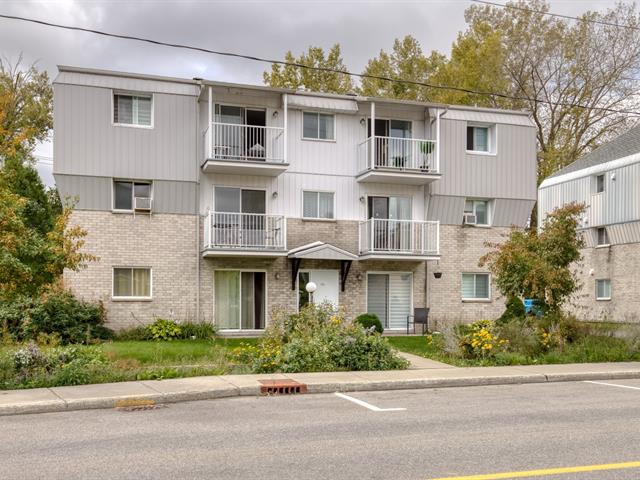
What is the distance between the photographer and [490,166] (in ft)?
86.9

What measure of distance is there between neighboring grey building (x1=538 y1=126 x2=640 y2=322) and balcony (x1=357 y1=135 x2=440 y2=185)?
8.80 meters

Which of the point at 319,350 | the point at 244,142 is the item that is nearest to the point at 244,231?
the point at 244,142

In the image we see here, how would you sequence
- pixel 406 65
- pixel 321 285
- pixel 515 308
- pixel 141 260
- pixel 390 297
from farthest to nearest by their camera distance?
pixel 406 65 < pixel 390 297 < pixel 321 285 < pixel 515 308 < pixel 141 260

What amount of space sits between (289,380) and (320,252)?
34.7 ft

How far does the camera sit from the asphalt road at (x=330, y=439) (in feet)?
22.3

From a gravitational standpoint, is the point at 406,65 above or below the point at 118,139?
above

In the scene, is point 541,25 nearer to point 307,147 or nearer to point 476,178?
point 476,178

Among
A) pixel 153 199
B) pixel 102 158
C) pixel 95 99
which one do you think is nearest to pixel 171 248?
pixel 153 199

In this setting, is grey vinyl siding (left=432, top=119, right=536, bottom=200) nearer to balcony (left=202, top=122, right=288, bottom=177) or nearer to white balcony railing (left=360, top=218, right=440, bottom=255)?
white balcony railing (left=360, top=218, right=440, bottom=255)

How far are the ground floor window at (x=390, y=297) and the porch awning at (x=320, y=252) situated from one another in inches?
82.0

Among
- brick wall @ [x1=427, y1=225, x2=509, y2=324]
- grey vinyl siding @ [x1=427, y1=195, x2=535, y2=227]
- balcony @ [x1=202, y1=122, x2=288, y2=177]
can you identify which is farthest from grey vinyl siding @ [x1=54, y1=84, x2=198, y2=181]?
brick wall @ [x1=427, y1=225, x2=509, y2=324]

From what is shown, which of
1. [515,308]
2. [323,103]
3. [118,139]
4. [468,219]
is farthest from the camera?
[468,219]

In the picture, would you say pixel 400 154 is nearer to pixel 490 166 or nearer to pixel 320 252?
pixel 490 166

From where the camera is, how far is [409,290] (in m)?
25.5
